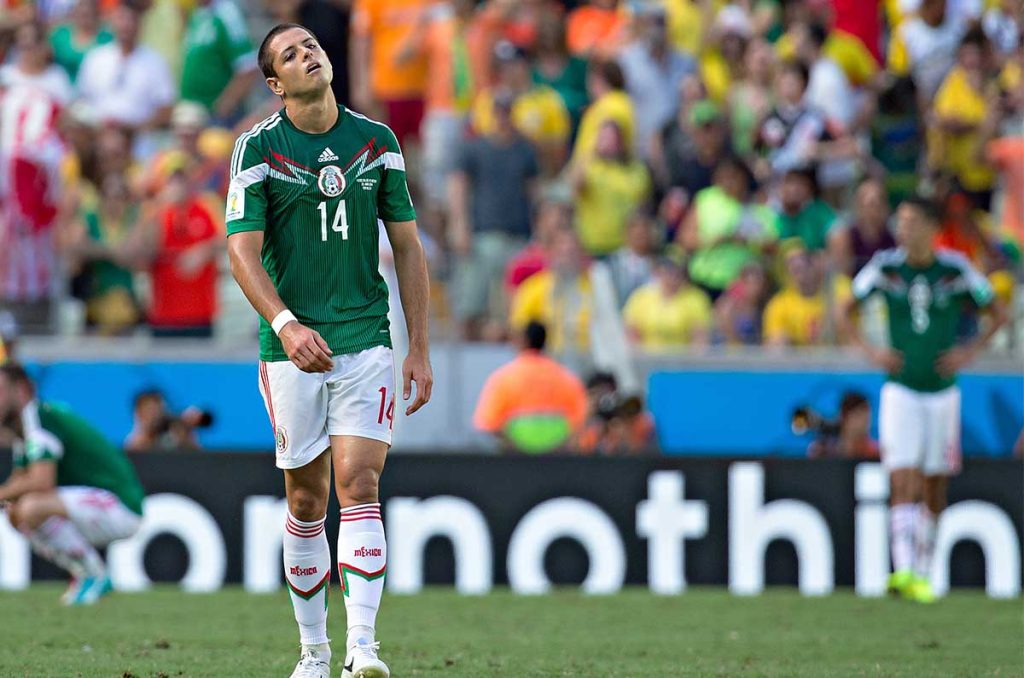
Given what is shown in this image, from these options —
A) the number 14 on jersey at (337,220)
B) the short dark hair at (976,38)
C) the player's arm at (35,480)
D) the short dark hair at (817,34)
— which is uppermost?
the short dark hair at (817,34)

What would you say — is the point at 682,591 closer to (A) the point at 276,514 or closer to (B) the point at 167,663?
(A) the point at 276,514

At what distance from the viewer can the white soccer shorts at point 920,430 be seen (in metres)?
12.7

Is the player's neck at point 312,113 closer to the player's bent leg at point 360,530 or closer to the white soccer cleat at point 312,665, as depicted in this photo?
the player's bent leg at point 360,530

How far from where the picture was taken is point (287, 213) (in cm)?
717

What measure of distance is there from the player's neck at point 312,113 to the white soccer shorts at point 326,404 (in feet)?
2.86

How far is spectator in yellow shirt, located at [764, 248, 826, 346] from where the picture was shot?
15.2 metres

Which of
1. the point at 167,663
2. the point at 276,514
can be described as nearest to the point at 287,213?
the point at 167,663

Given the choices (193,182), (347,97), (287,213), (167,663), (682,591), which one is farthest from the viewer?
(347,97)

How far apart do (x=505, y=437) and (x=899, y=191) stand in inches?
191

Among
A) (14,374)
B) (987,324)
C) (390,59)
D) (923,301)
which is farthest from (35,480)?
(390,59)

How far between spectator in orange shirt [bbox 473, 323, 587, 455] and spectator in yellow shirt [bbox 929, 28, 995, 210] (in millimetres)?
4519

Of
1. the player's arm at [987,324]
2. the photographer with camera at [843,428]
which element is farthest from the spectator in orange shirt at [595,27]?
the player's arm at [987,324]

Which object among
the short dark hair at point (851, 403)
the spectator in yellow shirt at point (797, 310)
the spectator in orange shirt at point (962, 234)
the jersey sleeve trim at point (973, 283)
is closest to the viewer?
the jersey sleeve trim at point (973, 283)

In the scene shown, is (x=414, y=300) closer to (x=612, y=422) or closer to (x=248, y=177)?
(x=248, y=177)
